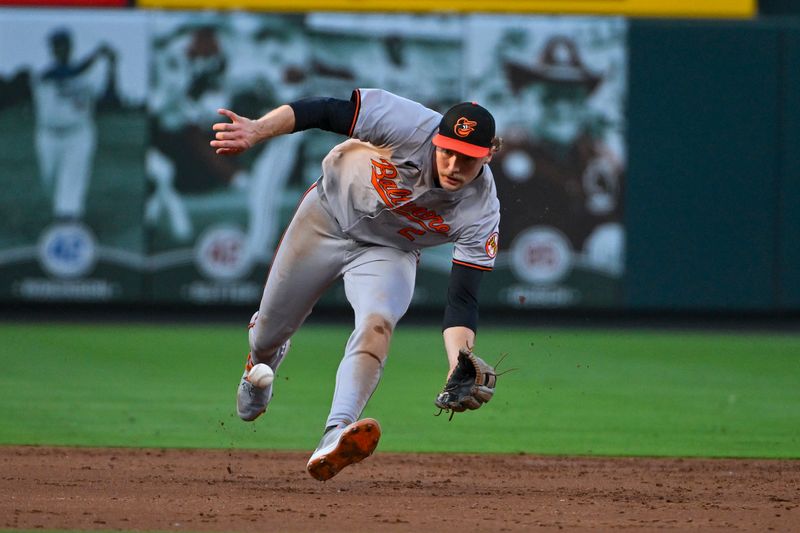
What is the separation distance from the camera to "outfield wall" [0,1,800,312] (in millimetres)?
15312

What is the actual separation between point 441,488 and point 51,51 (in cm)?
1035

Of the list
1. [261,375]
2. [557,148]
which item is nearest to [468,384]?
[261,375]

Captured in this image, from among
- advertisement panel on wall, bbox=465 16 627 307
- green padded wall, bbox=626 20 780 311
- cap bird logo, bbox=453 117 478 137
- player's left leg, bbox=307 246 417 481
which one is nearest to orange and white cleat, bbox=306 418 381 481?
player's left leg, bbox=307 246 417 481

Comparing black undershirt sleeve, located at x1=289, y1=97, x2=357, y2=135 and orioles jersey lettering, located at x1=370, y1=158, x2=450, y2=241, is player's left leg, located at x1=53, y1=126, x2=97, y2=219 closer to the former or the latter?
orioles jersey lettering, located at x1=370, y1=158, x2=450, y2=241

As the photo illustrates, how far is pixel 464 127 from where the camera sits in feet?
18.5

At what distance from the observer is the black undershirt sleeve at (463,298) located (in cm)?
593

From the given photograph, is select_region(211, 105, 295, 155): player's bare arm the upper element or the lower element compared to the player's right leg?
upper

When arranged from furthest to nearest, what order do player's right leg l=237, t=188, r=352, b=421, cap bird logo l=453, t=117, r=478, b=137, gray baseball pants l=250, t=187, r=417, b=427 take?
player's right leg l=237, t=188, r=352, b=421, gray baseball pants l=250, t=187, r=417, b=427, cap bird logo l=453, t=117, r=478, b=137

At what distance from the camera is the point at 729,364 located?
1247 cm

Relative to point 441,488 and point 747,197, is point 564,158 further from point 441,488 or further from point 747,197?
point 441,488

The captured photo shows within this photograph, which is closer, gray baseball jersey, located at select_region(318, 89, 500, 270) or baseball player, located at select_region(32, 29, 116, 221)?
gray baseball jersey, located at select_region(318, 89, 500, 270)

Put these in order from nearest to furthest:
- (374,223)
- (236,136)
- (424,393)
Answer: (236,136) < (374,223) < (424,393)

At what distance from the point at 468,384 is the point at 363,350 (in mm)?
507

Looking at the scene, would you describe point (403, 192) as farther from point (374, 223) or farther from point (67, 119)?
point (67, 119)
